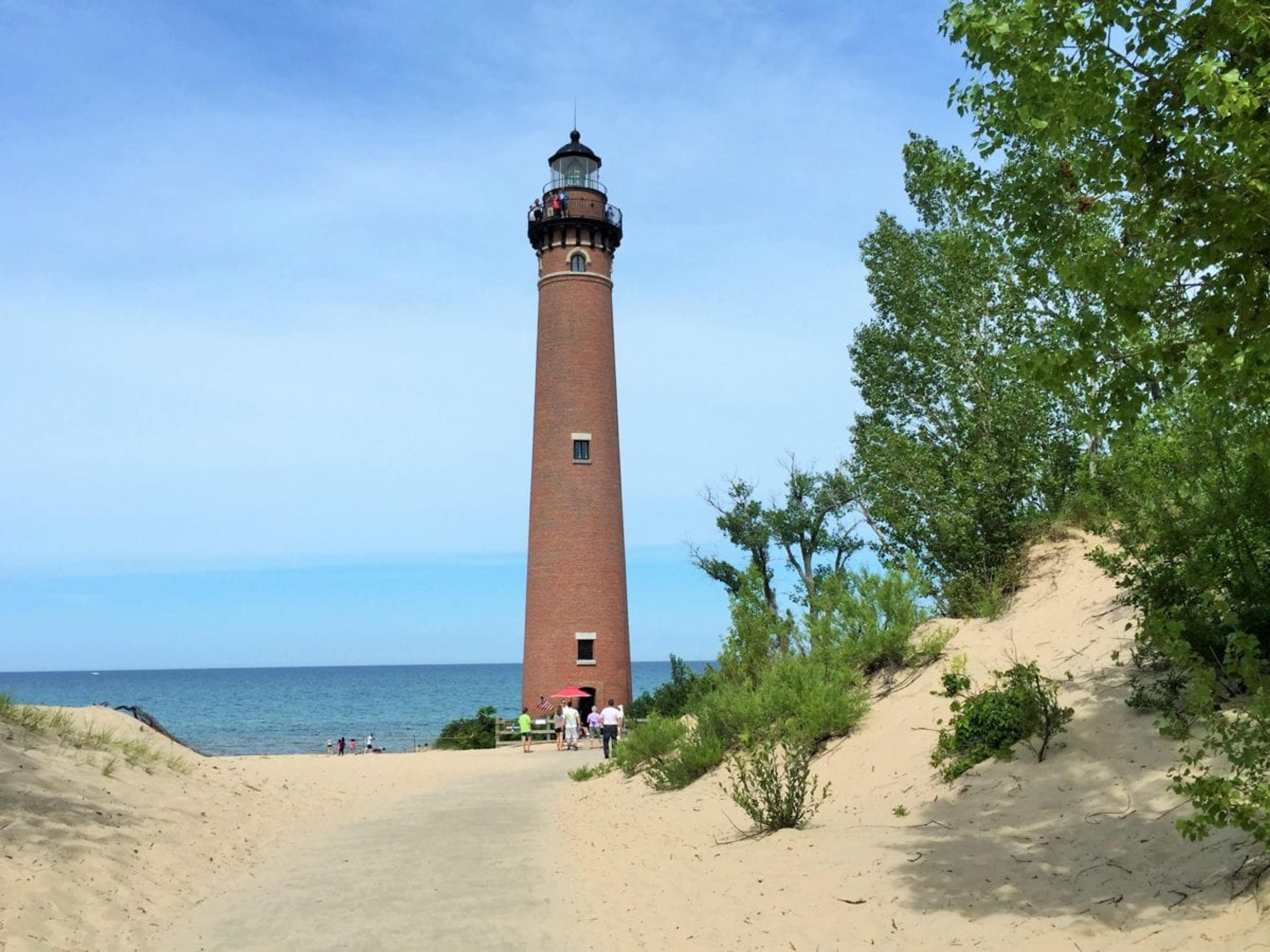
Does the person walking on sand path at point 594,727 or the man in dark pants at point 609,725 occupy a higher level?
the person walking on sand path at point 594,727

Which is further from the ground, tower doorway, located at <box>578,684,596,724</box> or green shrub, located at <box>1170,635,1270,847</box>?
tower doorway, located at <box>578,684,596,724</box>

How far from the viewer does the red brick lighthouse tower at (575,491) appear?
3538 centimetres

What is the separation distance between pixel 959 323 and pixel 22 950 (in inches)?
837

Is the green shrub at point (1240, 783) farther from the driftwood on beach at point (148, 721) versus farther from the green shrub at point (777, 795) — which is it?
the driftwood on beach at point (148, 721)

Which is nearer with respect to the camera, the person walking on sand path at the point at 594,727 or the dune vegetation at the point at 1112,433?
the dune vegetation at the point at 1112,433

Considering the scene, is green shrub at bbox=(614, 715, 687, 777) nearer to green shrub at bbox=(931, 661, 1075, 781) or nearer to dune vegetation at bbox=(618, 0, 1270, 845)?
dune vegetation at bbox=(618, 0, 1270, 845)

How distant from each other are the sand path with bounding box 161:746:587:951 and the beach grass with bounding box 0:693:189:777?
3.22 m

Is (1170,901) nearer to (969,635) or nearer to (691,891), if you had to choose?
(691,891)

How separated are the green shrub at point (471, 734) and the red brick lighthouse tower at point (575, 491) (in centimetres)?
344

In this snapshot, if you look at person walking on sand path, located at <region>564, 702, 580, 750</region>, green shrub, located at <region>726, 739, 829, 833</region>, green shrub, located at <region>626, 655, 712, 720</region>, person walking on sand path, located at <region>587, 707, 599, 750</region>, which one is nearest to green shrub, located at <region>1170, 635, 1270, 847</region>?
green shrub, located at <region>726, 739, 829, 833</region>

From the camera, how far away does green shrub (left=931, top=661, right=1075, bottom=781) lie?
10.8 metres

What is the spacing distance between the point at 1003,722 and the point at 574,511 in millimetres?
25348

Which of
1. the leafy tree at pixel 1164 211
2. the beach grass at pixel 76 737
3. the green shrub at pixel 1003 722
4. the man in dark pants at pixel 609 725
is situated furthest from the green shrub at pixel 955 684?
the man in dark pants at pixel 609 725

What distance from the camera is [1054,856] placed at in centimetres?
822
